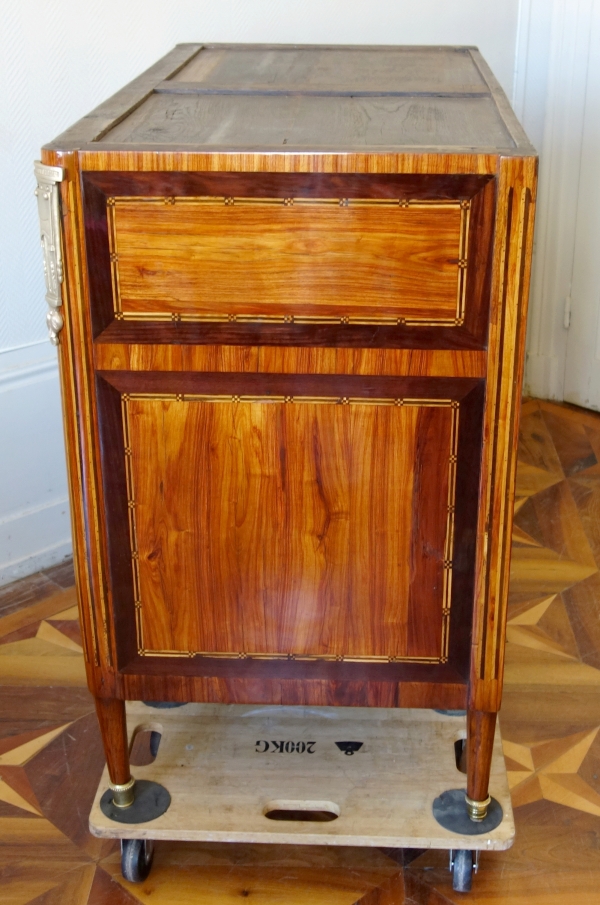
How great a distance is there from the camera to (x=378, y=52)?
188 centimetres

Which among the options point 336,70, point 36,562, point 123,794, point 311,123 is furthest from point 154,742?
point 336,70

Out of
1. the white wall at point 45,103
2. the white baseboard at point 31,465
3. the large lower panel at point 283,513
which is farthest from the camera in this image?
Answer: the white baseboard at point 31,465

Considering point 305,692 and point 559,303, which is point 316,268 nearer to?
point 305,692

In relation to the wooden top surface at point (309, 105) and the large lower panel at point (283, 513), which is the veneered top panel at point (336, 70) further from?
the large lower panel at point (283, 513)

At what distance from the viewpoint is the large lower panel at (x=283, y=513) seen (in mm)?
1162

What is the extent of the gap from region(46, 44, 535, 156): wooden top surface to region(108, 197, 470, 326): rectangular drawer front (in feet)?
0.21

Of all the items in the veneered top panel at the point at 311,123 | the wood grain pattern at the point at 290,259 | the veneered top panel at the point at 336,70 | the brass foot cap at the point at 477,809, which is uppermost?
the veneered top panel at the point at 336,70

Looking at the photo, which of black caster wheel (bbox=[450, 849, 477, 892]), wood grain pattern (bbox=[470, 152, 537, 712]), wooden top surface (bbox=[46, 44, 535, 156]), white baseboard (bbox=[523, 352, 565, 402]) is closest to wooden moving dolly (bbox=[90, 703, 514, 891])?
black caster wheel (bbox=[450, 849, 477, 892])

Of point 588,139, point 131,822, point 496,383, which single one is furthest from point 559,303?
point 131,822

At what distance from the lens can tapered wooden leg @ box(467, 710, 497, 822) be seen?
4.29 feet

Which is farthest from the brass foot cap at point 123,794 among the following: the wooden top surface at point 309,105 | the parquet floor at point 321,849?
the wooden top surface at point 309,105

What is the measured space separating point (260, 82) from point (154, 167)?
56cm

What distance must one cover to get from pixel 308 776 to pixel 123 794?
0.27 meters

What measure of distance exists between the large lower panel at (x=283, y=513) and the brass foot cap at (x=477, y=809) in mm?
234
